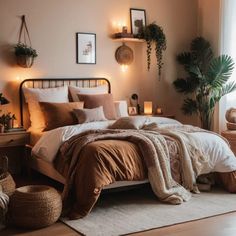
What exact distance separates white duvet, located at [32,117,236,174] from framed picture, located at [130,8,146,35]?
2283 millimetres

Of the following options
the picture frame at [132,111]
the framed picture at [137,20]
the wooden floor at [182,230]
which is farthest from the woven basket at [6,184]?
the framed picture at [137,20]

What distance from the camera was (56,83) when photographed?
5.95 metres

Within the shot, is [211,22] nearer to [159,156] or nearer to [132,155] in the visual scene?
[159,156]

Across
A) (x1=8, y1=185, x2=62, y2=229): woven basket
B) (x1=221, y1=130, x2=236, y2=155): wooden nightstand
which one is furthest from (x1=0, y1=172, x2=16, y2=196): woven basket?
(x1=221, y1=130, x2=236, y2=155): wooden nightstand

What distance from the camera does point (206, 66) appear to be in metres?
6.90

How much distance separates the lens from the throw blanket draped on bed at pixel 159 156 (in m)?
4.26

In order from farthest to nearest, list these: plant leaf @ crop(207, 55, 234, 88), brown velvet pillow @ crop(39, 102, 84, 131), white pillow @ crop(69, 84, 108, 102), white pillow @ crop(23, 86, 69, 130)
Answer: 1. plant leaf @ crop(207, 55, 234, 88)
2. white pillow @ crop(69, 84, 108, 102)
3. white pillow @ crop(23, 86, 69, 130)
4. brown velvet pillow @ crop(39, 102, 84, 131)

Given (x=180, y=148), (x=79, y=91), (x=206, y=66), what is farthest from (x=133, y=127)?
(x=206, y=66)

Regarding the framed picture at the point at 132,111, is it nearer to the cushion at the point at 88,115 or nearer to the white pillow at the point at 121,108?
the white pillow at the point at 121,108

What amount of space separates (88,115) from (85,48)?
4.28ft

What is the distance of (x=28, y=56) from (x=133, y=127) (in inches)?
68.4

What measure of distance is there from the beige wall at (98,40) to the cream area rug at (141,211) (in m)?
2.11

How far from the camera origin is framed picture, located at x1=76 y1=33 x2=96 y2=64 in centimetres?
614

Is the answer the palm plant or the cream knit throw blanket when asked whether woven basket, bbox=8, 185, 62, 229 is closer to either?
the cream knit throw blanket
